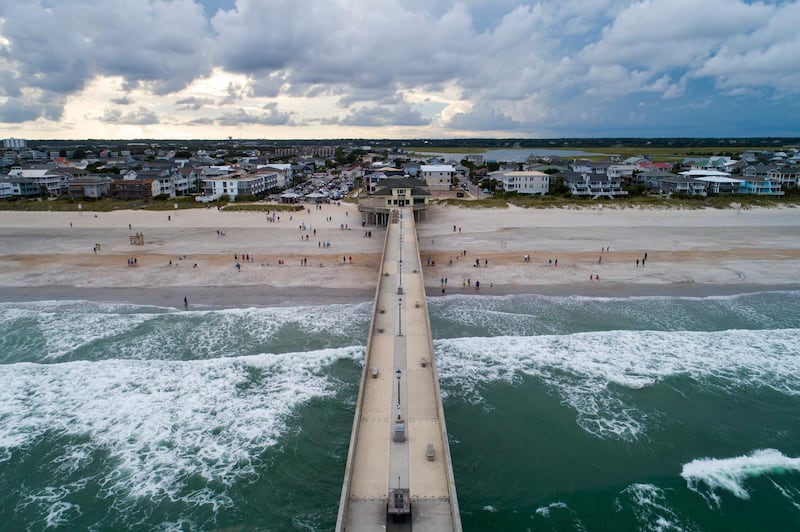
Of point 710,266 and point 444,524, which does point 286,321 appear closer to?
point 444,524

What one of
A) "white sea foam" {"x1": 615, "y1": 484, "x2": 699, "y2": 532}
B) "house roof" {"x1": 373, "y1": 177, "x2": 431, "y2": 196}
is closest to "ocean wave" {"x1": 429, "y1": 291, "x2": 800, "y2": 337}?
"white sea foam" {"x1": 615, "y1": 484, "x2": 699, "y2": 532}

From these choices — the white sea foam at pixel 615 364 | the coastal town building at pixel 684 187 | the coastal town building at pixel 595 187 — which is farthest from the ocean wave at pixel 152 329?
the coastal town building at pixel 684 187

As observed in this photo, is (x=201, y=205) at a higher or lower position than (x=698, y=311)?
higher

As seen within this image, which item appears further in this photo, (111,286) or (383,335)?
A: (111,286)

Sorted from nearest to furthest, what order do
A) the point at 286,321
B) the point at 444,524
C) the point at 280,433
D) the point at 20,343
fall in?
the point at 444,524, the point at 280,433, the point at 20,343, the point at 286,321

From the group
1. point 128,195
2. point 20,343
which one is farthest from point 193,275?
point 128,195

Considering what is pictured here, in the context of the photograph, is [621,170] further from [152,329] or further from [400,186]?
[152,329]

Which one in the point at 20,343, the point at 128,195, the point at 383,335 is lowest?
the point at 20,343
